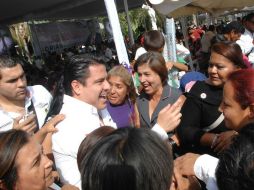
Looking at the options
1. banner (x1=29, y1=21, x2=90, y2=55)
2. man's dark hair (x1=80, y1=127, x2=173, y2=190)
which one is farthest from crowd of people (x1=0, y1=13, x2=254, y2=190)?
banner (x1=29, y1=21, x2=90, y2=55)

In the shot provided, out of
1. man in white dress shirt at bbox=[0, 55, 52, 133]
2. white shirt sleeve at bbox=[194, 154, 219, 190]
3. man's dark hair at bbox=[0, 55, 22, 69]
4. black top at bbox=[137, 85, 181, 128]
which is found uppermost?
man's dark hair at bbox=[0, 55, 22, 69]

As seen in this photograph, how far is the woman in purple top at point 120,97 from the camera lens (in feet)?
10.0

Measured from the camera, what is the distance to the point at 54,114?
6.64ft

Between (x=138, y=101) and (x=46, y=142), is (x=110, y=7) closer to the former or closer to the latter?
(x=138, y=101)

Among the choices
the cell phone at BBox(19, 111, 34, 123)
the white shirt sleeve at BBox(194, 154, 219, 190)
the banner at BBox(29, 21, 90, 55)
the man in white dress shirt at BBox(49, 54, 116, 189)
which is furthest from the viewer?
the banner at BBox(29, 21, 90, 55)

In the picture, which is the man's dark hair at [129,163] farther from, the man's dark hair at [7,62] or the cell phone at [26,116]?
the man's dark hair at [7,62]

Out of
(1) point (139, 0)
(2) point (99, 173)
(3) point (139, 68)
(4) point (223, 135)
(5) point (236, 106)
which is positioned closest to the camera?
(2) point (99, 173)

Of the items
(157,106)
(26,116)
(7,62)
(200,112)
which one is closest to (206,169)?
(200,112)

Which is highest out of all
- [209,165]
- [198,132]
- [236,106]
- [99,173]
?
[99,173]

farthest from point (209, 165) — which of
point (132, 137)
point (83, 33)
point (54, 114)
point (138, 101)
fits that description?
point (83, 33)

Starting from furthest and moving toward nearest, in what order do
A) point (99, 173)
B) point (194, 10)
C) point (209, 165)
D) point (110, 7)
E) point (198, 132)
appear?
1. point (194, 10)
2. point (110, 7)
3. point (198, 132)
4. point (209, 165)
5. point (99, 173)

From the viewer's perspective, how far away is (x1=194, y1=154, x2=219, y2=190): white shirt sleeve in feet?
4.62

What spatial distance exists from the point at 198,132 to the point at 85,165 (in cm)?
129

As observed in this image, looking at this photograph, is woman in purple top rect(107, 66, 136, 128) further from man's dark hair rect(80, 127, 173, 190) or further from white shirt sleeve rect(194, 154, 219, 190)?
man's dark hair rect(80, 127, 173, 190)
